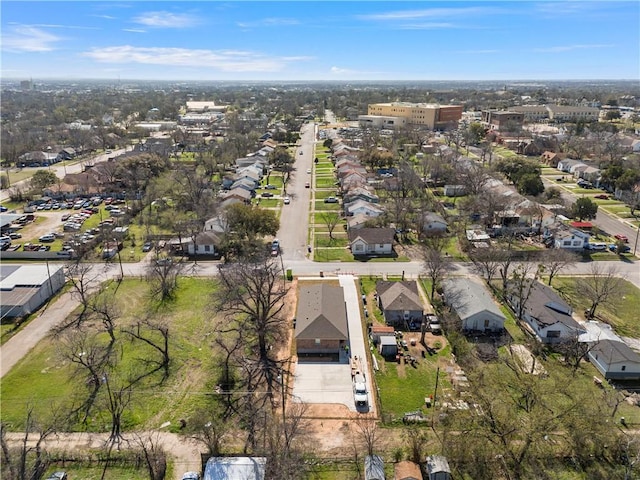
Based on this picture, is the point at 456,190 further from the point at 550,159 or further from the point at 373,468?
the point at 373,468

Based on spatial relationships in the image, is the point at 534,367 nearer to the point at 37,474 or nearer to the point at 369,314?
the point at 369,314

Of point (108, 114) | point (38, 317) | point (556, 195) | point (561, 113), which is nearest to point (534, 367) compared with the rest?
point (38, 317)

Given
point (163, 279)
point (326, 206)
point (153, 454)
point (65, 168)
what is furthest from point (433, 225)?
point (65, 168)

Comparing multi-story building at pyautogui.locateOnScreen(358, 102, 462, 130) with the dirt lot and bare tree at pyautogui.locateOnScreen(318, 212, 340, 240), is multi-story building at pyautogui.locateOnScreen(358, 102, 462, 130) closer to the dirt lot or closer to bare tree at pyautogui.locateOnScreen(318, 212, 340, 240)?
bare tree at pyautogui.locateOnScreen(318, 212, 340, 240)

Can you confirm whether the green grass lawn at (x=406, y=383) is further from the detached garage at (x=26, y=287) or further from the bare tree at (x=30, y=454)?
the detached garage at (x=26, y=287)

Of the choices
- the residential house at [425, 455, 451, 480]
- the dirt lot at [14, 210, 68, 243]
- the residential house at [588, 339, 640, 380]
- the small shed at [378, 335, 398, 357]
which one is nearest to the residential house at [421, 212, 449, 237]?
the small shed at [378, 335, 398, 357]
